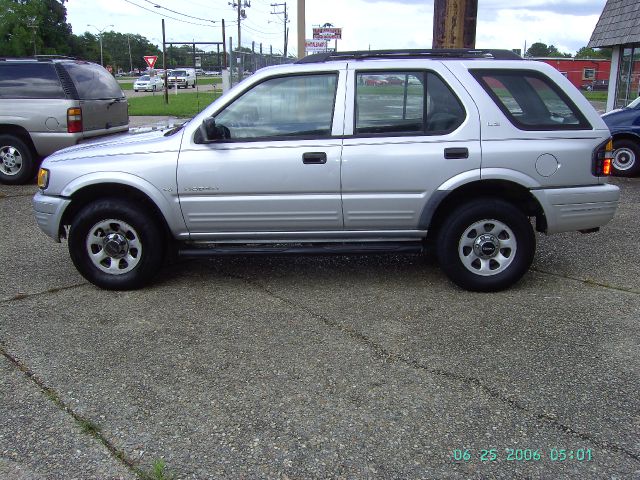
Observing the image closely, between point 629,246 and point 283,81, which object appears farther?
point 629,246

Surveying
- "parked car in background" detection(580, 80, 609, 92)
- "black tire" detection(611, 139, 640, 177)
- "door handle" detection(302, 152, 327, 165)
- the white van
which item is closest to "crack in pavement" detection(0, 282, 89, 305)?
"door handle" detection(302, 152, 327, 165)

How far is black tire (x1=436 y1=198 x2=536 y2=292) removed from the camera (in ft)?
16.0

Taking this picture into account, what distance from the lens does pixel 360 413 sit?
327 centimetres

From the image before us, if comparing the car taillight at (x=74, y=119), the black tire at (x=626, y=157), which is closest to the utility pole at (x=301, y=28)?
the car taillight at (x=74, y=119)

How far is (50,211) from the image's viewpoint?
5.10m

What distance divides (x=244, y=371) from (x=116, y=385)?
733 mm

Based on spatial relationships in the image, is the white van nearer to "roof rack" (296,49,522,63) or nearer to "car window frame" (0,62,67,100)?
"car window frame" (0,62,67,100)

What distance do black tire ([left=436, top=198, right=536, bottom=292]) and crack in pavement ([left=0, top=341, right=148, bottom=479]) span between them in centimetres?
290

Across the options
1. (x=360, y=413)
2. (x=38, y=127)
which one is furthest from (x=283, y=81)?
(x=38, y=127)

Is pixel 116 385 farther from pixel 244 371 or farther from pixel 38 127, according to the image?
pixel 38 127

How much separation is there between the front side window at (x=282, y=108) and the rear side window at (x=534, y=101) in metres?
1.22

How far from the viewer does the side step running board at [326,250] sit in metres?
5.02

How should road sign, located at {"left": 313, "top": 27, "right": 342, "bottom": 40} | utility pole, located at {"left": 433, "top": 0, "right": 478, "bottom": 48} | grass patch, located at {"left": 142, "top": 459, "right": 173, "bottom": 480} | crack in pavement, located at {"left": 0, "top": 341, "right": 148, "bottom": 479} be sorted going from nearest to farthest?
grass patch, located at {"left": 142, "top": 459, "right": 173, "bottom": 480}
crack in pavement, located at {"left": 0, "top": 341, "right": 148, "bottom": 479}
utility pole, located at {"left": 433, "top": 0, "right": 478, "bottom": 48}
road sign, located at {"left": 313, "top": 27, "right": 342, "bottom": 40}

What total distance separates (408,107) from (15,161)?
7.37 meters
